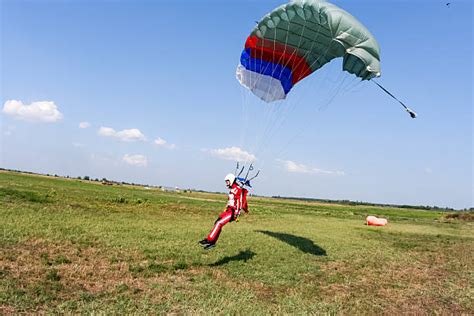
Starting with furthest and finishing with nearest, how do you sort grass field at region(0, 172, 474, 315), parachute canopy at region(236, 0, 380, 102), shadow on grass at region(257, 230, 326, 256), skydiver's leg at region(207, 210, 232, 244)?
shadow on grass at region(257, 230, 326, 256)
parachute canopy at region(236, 0, 380, 102)
skydiver's leg at region(207, 210, 232, 244)
grass field at region(0, 172, 474, 315)

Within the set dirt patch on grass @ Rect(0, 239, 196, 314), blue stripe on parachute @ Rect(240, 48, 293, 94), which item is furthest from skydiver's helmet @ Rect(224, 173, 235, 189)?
blue stripe on parachute @ Rect(240, 48, 293, 94)

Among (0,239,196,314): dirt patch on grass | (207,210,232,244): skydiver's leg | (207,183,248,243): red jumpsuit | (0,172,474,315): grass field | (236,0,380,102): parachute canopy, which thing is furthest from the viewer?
(236,0,380,102): parachute canopy

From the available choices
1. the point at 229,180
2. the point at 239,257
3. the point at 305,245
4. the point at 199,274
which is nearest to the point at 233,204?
the point at 229,180

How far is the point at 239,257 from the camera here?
11.6 metres

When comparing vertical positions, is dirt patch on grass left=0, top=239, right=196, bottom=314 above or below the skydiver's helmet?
below

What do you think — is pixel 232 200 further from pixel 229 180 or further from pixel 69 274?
pixel 69 274

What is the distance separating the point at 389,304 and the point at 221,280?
3.98 m

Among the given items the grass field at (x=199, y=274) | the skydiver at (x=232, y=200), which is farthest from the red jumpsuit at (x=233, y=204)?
the grass field at (x=199, y=274)

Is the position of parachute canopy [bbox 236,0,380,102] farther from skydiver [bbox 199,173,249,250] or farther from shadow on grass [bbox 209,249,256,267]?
shadow on grass [bbox 209,249,256,267]

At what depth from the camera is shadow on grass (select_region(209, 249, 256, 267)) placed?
1060 centimetres

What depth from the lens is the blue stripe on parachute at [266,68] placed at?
47.6 ft

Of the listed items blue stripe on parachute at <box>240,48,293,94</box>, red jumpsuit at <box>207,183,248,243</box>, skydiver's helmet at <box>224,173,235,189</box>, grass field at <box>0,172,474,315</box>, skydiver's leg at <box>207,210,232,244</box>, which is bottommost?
grass field at <box>0,172,474,315</box>

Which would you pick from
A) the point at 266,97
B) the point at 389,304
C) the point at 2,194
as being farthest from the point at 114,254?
the point at 2,194

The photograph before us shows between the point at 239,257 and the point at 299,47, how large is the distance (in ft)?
26.1
